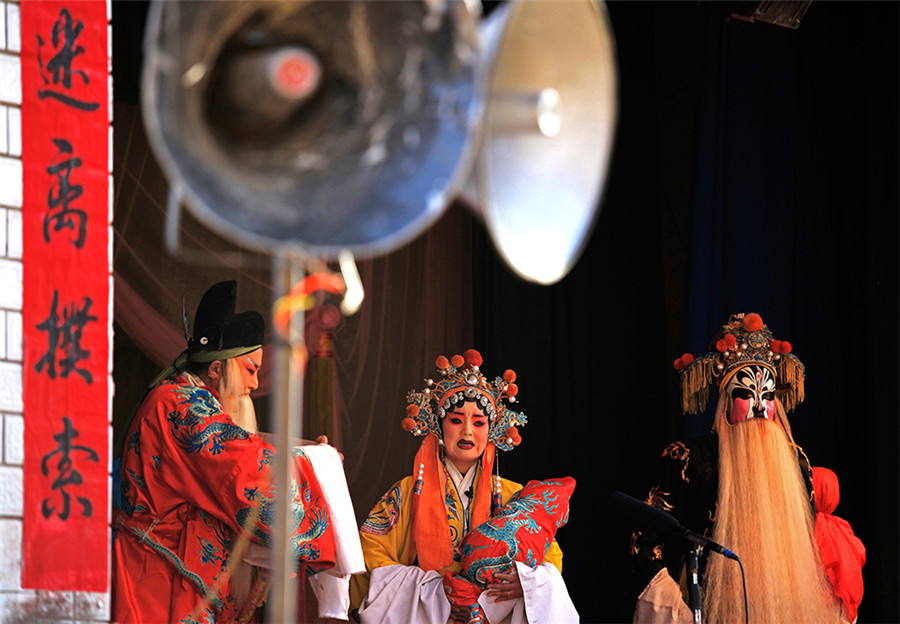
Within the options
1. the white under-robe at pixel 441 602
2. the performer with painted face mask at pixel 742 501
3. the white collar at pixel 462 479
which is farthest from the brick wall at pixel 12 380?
the performer with painted face mask at pixel 742 501

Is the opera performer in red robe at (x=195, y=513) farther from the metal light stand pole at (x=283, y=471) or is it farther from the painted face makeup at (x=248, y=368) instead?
the metal light stand pole at (x=283, y=471)

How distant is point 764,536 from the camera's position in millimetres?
4266

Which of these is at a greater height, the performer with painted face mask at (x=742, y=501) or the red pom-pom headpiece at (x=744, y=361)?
the red pom-pom headpiece at (x=744, y=361)

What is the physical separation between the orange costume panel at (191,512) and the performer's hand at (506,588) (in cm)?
61

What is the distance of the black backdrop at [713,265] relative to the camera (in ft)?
17.4

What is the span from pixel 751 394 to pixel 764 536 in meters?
0.53

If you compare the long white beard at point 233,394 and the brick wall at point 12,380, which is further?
the long white beard at point 233,394

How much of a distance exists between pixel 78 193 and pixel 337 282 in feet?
5.30

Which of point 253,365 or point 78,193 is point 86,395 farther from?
point 253,365

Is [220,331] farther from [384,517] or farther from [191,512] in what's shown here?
[384,517]

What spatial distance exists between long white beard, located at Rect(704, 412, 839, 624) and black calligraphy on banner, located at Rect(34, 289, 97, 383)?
7.99 ft

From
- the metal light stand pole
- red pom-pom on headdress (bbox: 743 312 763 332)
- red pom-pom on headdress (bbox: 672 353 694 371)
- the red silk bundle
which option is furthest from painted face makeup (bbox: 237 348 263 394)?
the metal light stand pole

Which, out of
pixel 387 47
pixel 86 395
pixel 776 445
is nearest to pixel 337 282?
pixel 387 47

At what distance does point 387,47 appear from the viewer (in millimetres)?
1377
